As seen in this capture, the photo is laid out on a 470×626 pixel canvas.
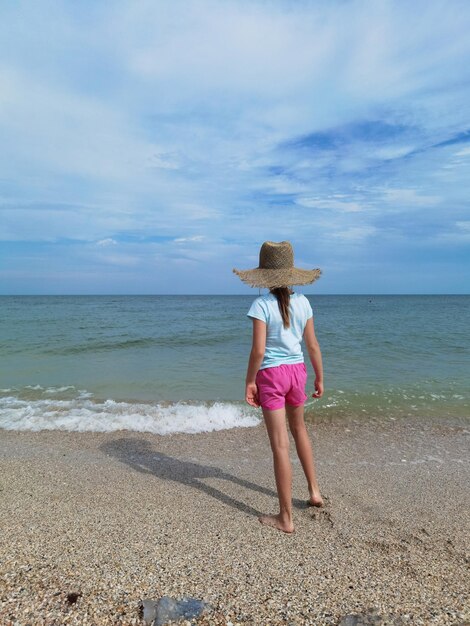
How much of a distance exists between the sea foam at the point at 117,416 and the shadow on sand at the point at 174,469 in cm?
73

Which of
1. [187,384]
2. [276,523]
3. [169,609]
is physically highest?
[169,609]

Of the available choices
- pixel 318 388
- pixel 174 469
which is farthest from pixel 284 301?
pixel 174 469

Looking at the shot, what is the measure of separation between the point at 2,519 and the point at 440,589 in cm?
318

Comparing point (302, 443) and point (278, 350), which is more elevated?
point (278, 350)

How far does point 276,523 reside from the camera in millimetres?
3371

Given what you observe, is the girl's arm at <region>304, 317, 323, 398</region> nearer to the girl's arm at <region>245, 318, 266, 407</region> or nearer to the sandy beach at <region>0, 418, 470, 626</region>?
the girl's arm at <region>245, 318, 266, 407</region>

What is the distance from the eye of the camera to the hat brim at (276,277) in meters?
3.30

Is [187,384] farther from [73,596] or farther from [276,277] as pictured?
[73,596]

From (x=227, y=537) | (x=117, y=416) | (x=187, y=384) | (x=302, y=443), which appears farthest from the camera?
(x=187, y=384)

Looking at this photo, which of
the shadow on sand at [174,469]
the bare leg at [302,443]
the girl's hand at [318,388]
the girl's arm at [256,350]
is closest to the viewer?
the girl's arm at [256,350]

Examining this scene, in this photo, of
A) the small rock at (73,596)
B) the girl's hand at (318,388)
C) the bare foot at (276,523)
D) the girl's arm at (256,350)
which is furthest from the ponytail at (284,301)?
the small rock at (73,596)

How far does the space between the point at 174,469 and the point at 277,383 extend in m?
2.24

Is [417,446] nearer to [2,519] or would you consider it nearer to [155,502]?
[155,502]

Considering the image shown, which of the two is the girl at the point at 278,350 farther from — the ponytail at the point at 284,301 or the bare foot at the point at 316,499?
the bare foot at the point at 316,499
